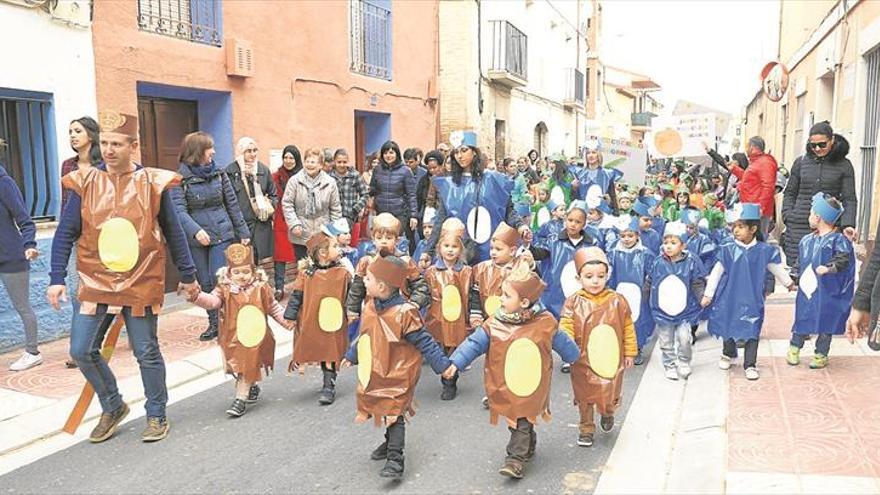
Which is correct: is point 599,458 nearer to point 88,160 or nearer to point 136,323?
point 136,323

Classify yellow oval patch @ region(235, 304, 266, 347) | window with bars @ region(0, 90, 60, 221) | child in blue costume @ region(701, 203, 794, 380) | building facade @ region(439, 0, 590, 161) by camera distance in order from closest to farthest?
yellow oval patch @ region(235, 304, 266, 347) → child in blue costume @ region(701, 203, 794, 380) → window with bars @ region(0, 90, 60, 221) → building facade @ region(439, 0, 590, 161)

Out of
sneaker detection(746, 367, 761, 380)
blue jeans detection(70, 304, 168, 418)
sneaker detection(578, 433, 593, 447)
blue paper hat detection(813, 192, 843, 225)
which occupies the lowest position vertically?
sneaker detection(578, 433, 593, 447)

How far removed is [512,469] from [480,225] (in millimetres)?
2563

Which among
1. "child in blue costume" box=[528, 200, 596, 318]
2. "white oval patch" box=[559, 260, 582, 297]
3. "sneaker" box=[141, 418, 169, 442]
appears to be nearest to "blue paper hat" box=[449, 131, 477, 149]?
"child in blue costume" box=[528, 200, 596, 318]

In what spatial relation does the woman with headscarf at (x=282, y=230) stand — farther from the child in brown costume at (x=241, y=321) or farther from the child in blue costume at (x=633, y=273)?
the child in blue costume at (x=633, y=273)

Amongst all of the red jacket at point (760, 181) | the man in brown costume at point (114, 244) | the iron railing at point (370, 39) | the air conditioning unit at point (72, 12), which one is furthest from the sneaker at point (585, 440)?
the iron railing at point (370, 39)

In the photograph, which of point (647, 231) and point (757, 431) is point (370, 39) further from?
point (757, 431)

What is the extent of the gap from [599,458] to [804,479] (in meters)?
1.10

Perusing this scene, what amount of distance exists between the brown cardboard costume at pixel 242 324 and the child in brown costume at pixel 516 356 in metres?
1.78

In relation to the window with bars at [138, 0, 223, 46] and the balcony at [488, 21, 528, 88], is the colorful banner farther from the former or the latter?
the balcony at [488, 21, 528, 88]

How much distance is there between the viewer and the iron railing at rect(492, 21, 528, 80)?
19.2 m

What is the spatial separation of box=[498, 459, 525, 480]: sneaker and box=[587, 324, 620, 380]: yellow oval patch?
78 centimetres

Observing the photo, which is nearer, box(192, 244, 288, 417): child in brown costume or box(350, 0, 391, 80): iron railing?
box(192, 244, 288, 417): child in brown costume

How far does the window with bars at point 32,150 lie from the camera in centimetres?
714
